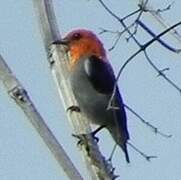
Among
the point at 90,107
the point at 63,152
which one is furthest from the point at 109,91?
the point at 63,152

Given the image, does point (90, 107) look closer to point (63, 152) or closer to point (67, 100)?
point (67, 100)

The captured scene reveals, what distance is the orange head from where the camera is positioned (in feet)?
19.9

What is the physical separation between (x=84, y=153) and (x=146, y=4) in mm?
826

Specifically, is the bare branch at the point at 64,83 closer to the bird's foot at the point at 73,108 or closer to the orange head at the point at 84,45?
the bird's foot at the point at 73,108

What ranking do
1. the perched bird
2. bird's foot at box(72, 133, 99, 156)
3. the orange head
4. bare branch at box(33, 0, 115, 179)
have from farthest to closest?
the orange head < the perched bird < bird's foot at box(72, 133, 99, 156) < bare branch at box(33, 0, 115, 179)

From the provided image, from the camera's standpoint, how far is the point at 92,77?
5988 mm

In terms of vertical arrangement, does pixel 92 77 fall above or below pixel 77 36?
below

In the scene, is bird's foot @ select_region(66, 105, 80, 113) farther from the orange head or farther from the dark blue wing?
Result: the orange head

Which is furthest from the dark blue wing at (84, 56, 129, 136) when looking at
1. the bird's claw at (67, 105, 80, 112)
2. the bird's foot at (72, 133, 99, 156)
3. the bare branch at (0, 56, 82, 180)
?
the bare branch at (0, 56, 82, 180)

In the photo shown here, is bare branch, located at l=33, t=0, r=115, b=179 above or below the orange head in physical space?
below

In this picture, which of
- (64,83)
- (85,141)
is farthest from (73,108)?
(85,141)

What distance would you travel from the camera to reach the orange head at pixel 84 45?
6051 mm

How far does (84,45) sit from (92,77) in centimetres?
30

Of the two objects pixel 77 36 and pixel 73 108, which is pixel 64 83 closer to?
pixel 73 108
